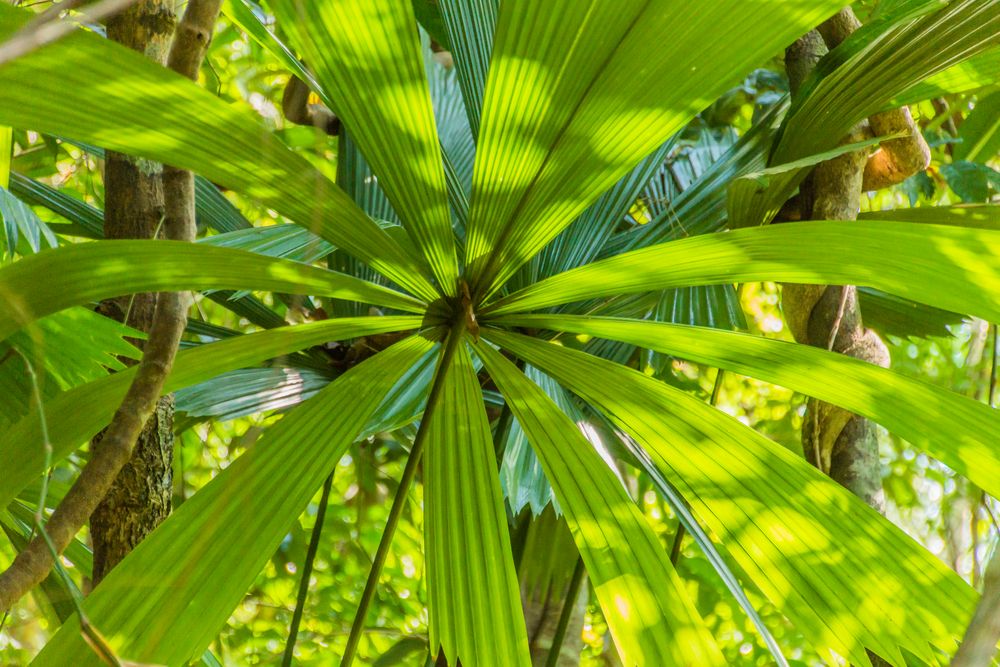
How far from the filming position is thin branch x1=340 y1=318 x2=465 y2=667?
3.06ft

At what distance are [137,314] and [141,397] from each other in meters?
0.44

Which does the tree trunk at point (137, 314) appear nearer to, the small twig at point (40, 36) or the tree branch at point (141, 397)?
the tree branch at point (141, 397)

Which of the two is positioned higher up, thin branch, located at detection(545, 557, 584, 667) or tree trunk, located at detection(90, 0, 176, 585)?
tree trunk, located at detection(90, 0, 176, 585)

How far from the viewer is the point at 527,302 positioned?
1.07m

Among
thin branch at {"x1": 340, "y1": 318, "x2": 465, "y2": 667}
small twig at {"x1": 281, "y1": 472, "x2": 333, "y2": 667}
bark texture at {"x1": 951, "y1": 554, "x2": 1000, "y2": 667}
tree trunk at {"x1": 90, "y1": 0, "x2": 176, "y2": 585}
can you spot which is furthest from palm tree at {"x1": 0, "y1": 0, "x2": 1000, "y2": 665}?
bark texture at {"x1": 951, "y1": 554, "x2": 1000, "y2": 667}

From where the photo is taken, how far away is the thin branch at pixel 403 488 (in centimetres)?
93

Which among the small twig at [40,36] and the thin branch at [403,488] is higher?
the small twig at [40,36]

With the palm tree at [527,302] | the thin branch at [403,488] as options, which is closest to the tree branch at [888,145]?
the palm tree at [527,302]

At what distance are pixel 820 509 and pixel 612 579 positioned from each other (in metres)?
0.24

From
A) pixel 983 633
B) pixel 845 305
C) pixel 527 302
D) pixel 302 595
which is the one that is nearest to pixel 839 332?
pixel 845 305

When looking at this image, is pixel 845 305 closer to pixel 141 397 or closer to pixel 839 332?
pixel 839 332

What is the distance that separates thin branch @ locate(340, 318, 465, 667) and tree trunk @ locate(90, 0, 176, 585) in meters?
0.28

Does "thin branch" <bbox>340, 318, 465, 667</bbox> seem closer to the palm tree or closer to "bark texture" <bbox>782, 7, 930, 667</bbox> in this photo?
the palm tree

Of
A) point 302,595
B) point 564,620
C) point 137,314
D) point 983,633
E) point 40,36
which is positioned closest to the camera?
point 983,633
